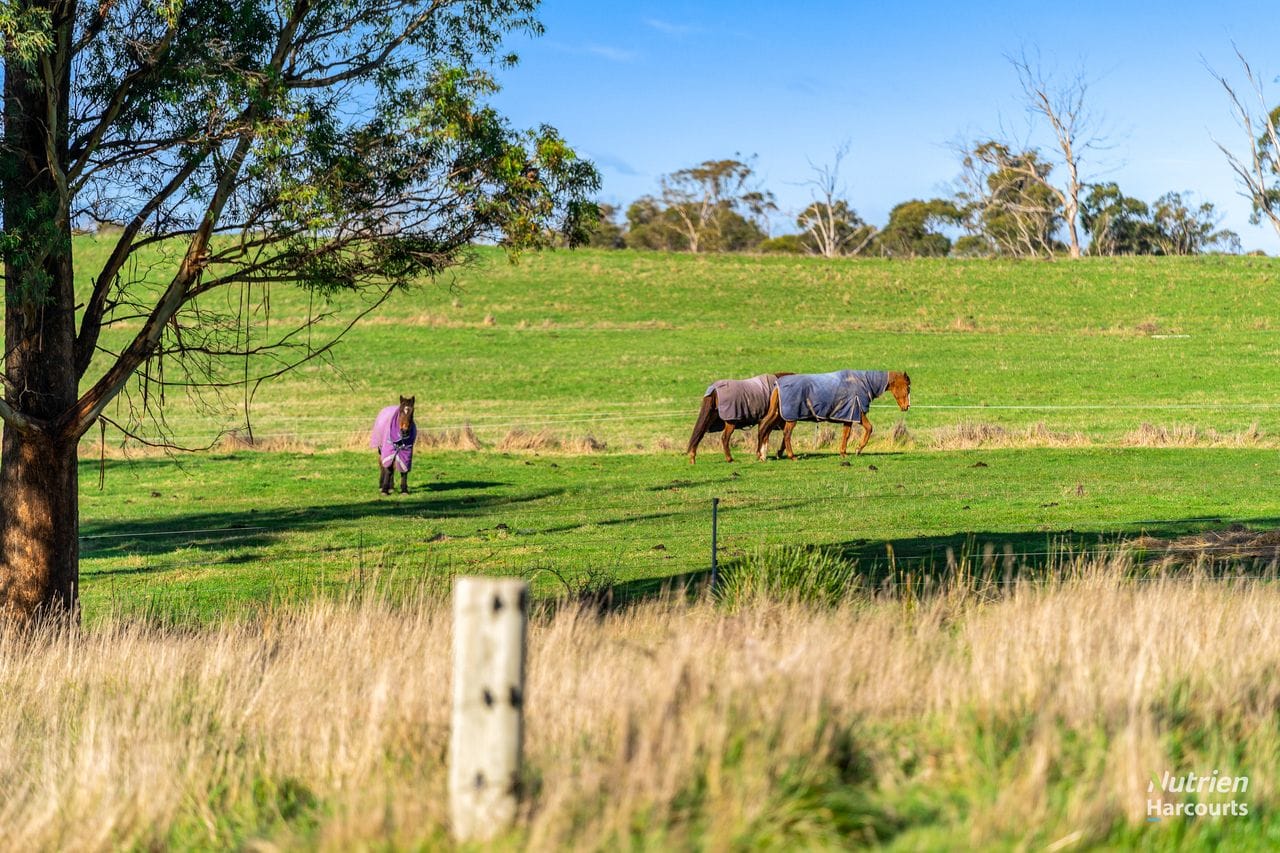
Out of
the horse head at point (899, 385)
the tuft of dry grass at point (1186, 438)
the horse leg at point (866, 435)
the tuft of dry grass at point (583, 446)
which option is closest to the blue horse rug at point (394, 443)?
the tuft of dry grass at point (583, 446)

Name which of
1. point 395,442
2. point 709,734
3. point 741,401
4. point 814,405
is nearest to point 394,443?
point 395,442

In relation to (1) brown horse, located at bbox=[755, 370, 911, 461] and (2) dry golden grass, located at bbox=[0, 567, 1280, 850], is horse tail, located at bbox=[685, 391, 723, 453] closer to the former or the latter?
(1) brown horse, located at bbox=[755, 370, 911, 461]

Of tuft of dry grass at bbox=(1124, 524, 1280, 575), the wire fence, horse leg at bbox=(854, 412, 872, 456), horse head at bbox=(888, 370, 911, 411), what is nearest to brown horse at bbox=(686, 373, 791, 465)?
horse leg at bbox=(854, 412, 872, 456)

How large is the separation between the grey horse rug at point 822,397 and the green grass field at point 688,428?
0.98m

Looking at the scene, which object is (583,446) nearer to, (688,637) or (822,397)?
(822,397)

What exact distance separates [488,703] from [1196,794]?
282 cm

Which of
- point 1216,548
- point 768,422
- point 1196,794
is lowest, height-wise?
point 1216,548

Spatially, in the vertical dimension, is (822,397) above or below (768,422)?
above

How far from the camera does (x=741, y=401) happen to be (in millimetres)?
29609

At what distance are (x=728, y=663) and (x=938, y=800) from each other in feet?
4.25

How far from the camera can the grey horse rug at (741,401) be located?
29594mm

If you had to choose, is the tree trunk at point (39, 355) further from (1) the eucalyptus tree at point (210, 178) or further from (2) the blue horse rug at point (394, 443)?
(2) the blue horse rug at point (394, 443)

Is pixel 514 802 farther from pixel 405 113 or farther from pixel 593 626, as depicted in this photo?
pixel 405 113

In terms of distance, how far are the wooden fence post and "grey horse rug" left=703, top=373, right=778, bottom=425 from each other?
82.4 ft
